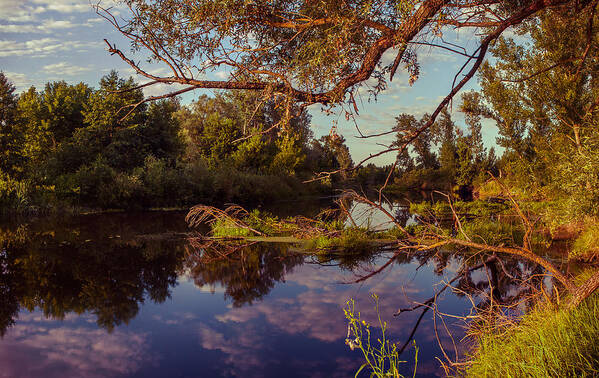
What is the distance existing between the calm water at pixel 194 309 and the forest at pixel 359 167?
0.78 ft

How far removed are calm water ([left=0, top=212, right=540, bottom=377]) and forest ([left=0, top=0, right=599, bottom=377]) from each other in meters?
0.24

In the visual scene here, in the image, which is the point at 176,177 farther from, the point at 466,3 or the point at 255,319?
the point at 466,3

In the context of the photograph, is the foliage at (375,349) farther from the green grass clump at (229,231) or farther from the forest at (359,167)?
the green grass clump at (229,231)

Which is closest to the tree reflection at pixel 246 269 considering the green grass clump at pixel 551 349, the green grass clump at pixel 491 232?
the green grass clump at pixel 491 232

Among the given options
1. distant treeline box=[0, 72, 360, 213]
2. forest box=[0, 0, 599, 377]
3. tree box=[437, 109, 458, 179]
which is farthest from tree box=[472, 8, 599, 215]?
tree box=[437, 109, 458, 179]

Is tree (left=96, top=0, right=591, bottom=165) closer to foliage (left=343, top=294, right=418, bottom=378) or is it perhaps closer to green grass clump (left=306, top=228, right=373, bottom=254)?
foliage (left=343, top=294, right=418, bottom=378)

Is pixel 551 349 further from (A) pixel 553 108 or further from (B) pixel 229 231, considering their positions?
(A) pixel 553 108

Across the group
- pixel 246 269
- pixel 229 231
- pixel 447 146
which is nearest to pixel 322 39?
pixel 246 269

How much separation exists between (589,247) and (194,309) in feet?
29.5

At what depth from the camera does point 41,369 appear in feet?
16.9

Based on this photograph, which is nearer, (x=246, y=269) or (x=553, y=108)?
(x=246, y=269)

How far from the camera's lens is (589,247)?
924 centimetres

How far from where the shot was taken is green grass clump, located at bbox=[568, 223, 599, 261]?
29.8 feet

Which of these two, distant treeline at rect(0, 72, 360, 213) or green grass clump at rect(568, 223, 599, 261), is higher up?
distant treeline at rect(0, 72, 360, 213)
